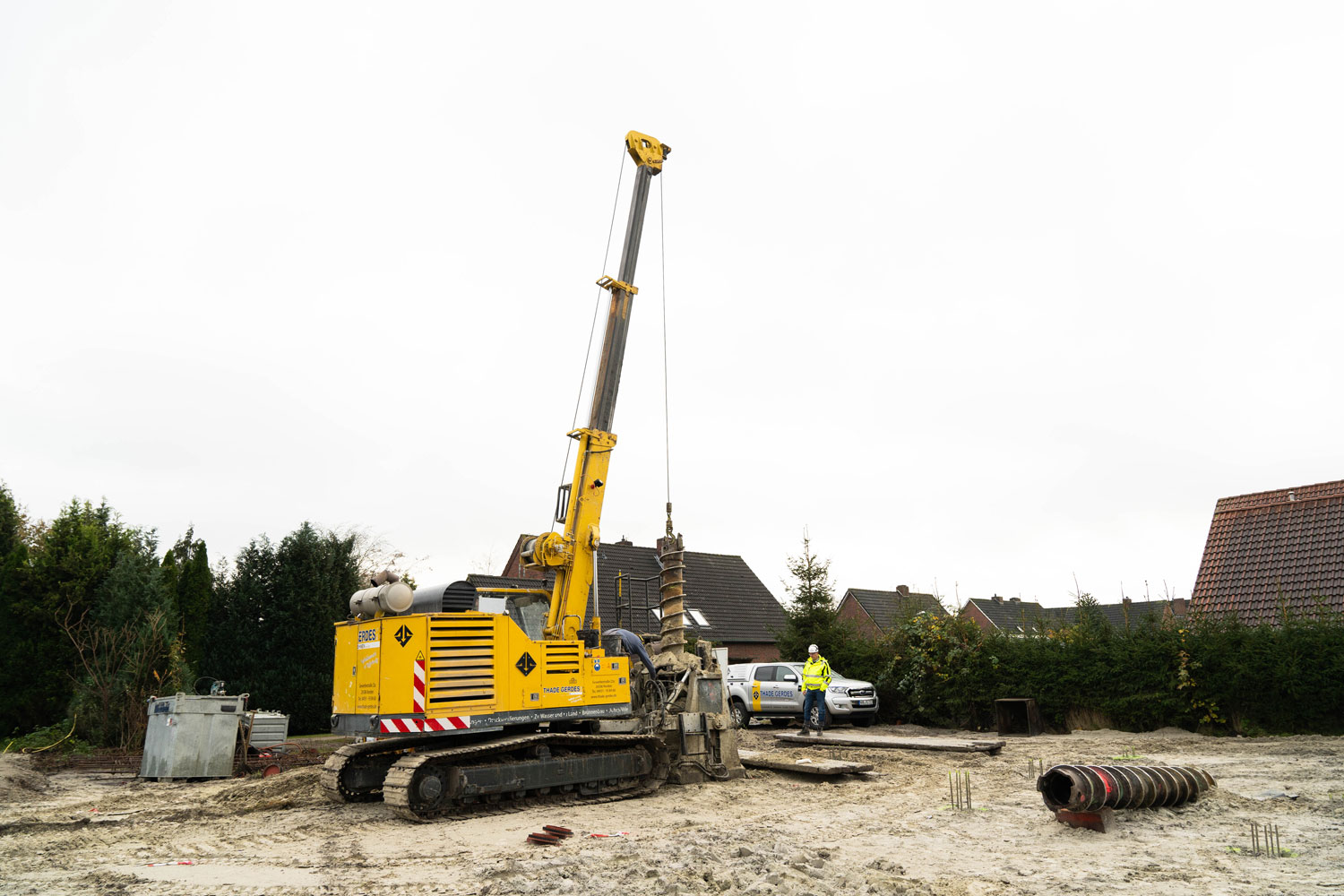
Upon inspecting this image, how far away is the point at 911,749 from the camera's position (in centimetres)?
1459

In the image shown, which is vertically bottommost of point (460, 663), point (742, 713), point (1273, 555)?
point (742, 713)

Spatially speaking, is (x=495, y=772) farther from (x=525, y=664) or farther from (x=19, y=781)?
(x=19, y=781)

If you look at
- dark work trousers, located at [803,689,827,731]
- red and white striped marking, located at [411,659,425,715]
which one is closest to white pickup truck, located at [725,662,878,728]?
dark work trousers, located at [803,689,827,731]

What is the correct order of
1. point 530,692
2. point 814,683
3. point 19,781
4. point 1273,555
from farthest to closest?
point 1273,555 < point 814,683 < point 19,781 < point 530,692

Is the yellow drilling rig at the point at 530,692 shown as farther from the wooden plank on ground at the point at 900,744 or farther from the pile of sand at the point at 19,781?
the pile of sand at the point at 19,781

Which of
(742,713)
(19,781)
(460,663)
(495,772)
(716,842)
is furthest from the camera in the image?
(742,713)

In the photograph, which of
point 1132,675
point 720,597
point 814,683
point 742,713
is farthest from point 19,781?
point 720,597

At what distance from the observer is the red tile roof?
17.7 m

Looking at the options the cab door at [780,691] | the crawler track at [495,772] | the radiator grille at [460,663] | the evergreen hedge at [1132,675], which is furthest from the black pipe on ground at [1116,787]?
the cab door at [780,691]

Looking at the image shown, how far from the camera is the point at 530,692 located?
1007cm

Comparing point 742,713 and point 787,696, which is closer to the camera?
point 787,696

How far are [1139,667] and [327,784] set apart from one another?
561 inches

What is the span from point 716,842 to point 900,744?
8.18 meters

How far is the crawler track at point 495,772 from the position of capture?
9023 mm
